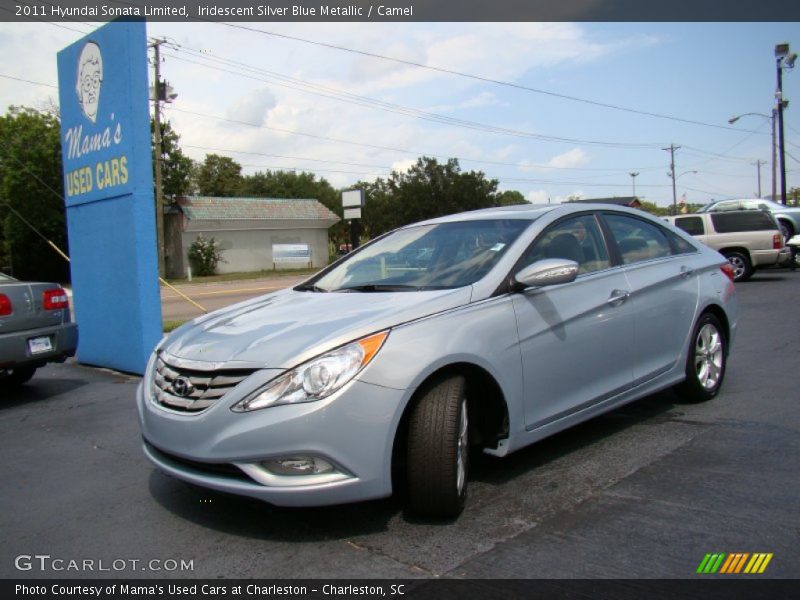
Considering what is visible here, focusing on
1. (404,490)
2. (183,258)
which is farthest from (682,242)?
(183,258)

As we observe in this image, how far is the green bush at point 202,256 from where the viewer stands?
4056cm

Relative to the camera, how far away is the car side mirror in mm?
3705

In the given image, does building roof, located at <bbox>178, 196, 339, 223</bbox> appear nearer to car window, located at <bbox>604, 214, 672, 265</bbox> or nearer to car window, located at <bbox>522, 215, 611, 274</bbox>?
car window, located at <bbox>604, 214, 672, 265</bbox>

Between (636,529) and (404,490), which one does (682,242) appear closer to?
(636,529)

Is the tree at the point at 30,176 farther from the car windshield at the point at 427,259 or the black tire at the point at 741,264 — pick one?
the car windshield at the point at 427,259

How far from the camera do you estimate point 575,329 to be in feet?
13.2

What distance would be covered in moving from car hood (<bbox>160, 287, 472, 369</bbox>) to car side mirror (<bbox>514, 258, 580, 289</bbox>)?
1.08 ft

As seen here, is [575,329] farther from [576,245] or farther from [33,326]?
[33,326]

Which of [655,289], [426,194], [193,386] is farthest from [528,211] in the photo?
[426,194]

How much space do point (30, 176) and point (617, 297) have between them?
39362 mm

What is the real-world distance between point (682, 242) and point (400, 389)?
11.0 ft

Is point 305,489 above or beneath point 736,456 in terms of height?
above

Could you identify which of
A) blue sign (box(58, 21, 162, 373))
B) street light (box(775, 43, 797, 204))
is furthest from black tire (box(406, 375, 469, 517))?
street light (box(775, 43, 797, 204))

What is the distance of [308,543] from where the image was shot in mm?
3184
